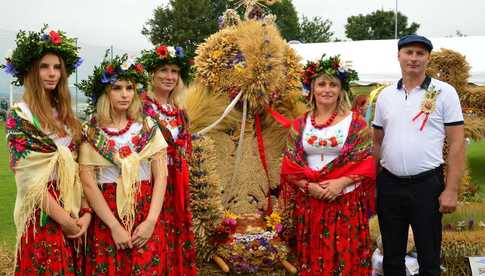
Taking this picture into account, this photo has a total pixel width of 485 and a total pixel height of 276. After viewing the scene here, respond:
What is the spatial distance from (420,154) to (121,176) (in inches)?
68.6

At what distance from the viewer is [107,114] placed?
300 centimetres

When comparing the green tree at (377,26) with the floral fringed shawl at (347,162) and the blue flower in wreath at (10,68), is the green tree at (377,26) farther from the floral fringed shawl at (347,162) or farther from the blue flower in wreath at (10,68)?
the blue flower in wreath at (10,68)

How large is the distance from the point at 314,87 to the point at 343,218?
0.87 m

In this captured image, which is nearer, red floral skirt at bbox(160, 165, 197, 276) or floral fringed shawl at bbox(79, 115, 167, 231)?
floral fringed shawl at bbox(79, 115, 167, 231)

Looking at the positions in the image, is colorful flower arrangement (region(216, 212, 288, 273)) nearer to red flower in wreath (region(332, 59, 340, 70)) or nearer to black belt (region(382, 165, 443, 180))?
black belt (region(382, 165, 443, 180))

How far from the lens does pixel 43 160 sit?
2.73 metres

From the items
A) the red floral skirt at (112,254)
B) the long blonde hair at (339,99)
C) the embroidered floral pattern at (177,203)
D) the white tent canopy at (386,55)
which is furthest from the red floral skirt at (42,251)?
the white tent canopy at (386,55)

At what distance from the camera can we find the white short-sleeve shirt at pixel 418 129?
10.2 feet

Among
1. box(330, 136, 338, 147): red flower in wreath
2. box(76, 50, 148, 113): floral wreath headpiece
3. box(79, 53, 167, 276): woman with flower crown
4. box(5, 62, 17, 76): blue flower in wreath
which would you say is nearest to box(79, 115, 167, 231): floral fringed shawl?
box(79, 53, 167, 276): woman with flower crown

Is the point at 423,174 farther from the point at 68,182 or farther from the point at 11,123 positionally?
the point at 11,123

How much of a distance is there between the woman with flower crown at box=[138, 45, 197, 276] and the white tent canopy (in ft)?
26.3

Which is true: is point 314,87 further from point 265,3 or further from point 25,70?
point 25,70

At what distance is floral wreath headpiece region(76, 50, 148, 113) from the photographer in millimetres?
3018

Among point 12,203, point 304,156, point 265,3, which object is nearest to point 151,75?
point 304,156
